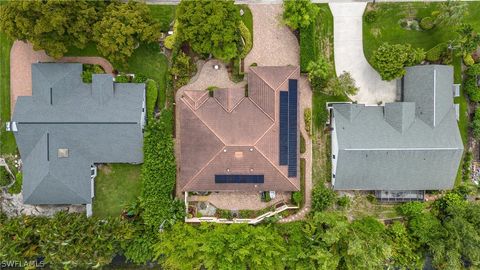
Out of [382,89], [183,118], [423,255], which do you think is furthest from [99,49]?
[423,255]

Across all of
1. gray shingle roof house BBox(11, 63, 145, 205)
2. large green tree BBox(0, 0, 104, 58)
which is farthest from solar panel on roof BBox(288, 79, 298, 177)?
large green tree BBox(0, 0, 104, 58)

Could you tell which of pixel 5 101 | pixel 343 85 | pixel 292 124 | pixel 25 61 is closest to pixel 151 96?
pixel 25 61

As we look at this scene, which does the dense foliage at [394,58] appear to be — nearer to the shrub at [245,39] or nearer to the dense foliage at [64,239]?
the shrub at [245,39]

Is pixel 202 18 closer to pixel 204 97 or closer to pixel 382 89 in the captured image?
pixel 204 97

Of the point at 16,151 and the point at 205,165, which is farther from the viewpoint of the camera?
the point at 16,151

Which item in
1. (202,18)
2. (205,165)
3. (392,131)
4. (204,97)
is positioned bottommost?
(205,165)

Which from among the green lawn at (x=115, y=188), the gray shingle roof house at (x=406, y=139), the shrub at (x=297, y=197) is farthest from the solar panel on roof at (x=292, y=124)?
the green lawn at (x=115, y=188)

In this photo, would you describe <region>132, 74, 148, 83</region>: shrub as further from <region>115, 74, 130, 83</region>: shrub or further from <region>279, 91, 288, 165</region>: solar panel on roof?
<region>279, 91, 288, 165</region>: solar panel on roof

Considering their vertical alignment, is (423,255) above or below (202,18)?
below
